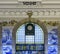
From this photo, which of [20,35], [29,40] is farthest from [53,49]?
[20,35]

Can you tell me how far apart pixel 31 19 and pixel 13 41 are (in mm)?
1864

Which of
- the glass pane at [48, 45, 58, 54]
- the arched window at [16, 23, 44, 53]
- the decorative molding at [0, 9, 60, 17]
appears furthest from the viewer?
the arched window at [16, 23, 44, 53]

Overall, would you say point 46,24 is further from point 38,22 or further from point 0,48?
point 0,48

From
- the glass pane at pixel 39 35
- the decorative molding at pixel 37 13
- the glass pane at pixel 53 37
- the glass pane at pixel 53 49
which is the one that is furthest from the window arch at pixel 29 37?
the decorative molding at pixel 37 13

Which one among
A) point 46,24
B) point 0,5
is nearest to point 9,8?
point 0,5

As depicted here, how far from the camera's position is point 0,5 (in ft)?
110

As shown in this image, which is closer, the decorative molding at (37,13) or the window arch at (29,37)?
the decorative molding at (37,13)

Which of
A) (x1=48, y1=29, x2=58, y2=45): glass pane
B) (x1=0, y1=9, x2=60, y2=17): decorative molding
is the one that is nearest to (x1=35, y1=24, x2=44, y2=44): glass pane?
(x1=48, y1=29, x2=58, y2=45): glass pane

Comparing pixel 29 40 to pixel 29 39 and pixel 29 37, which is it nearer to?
pixel 29 39

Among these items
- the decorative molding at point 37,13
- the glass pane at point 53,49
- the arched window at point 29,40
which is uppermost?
the decorative molding at point 37,13

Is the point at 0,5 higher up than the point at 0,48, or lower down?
higher up

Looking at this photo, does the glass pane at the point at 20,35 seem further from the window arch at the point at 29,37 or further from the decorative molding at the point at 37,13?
the decorative molding at the point at 37,13

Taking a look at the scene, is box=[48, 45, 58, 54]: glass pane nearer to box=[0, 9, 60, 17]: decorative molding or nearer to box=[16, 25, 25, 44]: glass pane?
box=[16, 25, 25, 44]: glass pane

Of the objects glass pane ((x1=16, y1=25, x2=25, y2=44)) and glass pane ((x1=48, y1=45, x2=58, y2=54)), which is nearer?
glass pane ((x1=48, y1=45, x2=58, y2=54))
